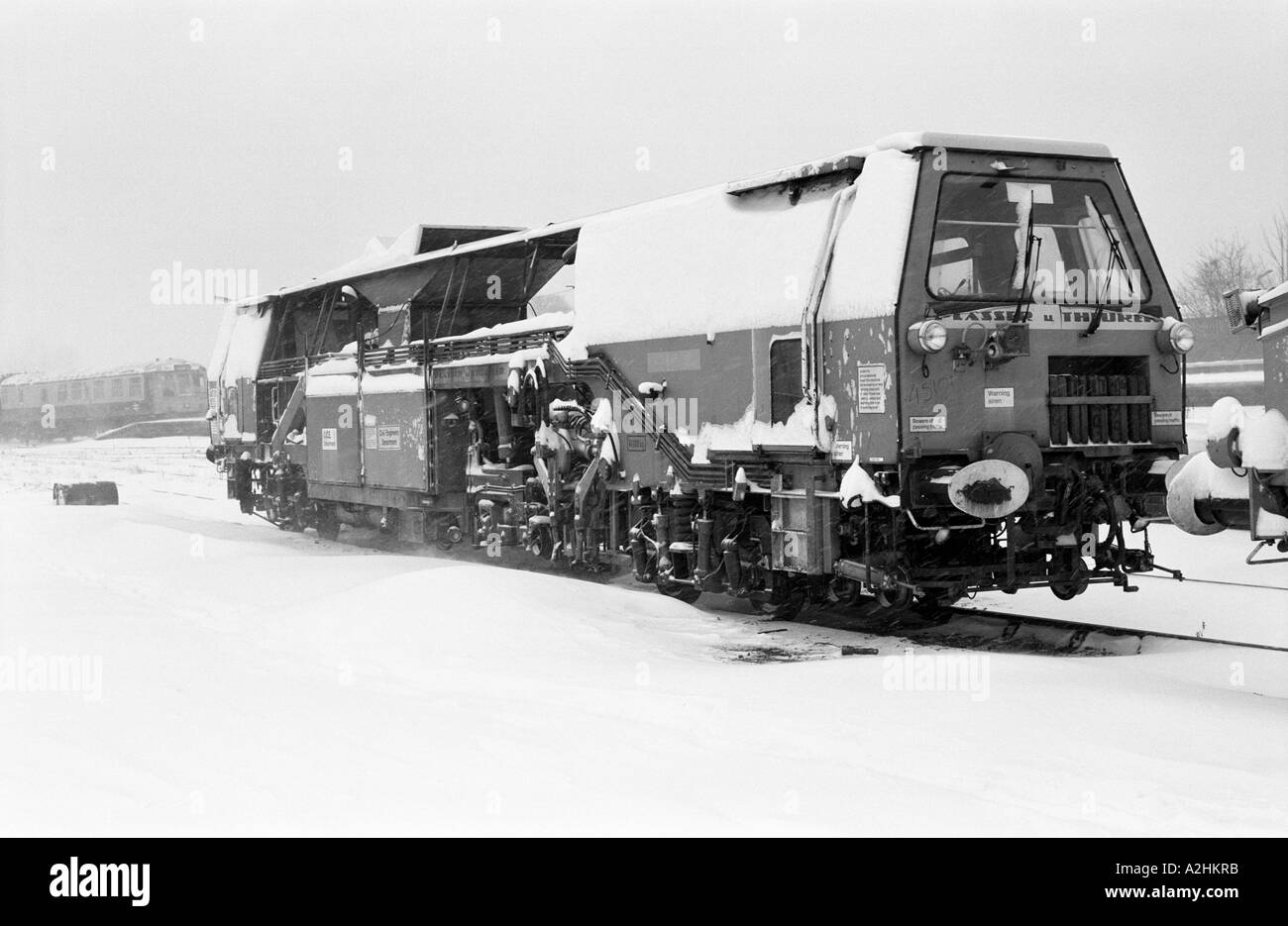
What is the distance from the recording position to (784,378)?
10.0 m

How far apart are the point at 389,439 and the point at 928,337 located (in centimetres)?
926

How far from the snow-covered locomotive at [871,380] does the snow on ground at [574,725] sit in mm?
875

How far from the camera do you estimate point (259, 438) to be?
71.7ft

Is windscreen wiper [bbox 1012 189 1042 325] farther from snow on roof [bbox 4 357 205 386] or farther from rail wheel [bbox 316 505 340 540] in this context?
snow on roof [bbox 4 357 205 386]

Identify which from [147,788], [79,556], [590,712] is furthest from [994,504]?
[79,556]

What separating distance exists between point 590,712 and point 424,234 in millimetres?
10448

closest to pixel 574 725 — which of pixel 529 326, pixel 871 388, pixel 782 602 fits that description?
pixel 871 388

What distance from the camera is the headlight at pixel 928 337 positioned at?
349 inches

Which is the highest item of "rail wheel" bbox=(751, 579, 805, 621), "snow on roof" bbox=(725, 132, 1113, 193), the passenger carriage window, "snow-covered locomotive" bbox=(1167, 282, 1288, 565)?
"snow on roof" bbox=(725, 132, 1113, 193)

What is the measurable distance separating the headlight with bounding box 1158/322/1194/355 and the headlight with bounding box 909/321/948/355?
6.14 feet

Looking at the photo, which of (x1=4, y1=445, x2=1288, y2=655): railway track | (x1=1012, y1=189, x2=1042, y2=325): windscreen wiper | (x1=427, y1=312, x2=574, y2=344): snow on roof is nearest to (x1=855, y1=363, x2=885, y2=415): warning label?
(x1=1012, y1=189, x2=1042, y2=325): windscreen wiper

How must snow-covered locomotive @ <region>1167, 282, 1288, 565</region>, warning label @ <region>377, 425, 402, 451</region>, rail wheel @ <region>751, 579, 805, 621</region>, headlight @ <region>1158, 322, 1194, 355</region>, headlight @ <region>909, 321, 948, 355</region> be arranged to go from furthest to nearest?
warning label @ <region>377, 425, 402, 451</region>, rail wheel @ <region>751, 579, 805, 621</region>, headlight @ <region>1158, 322, 1194, 355</region>, headlight @ <region>909, 321, 948, 355</region>, snow-covered locomotive @ <region>1167, 282, 1288, 565</region>

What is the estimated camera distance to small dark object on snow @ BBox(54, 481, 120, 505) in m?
24.6

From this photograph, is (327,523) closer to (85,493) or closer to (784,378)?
(85,493)
